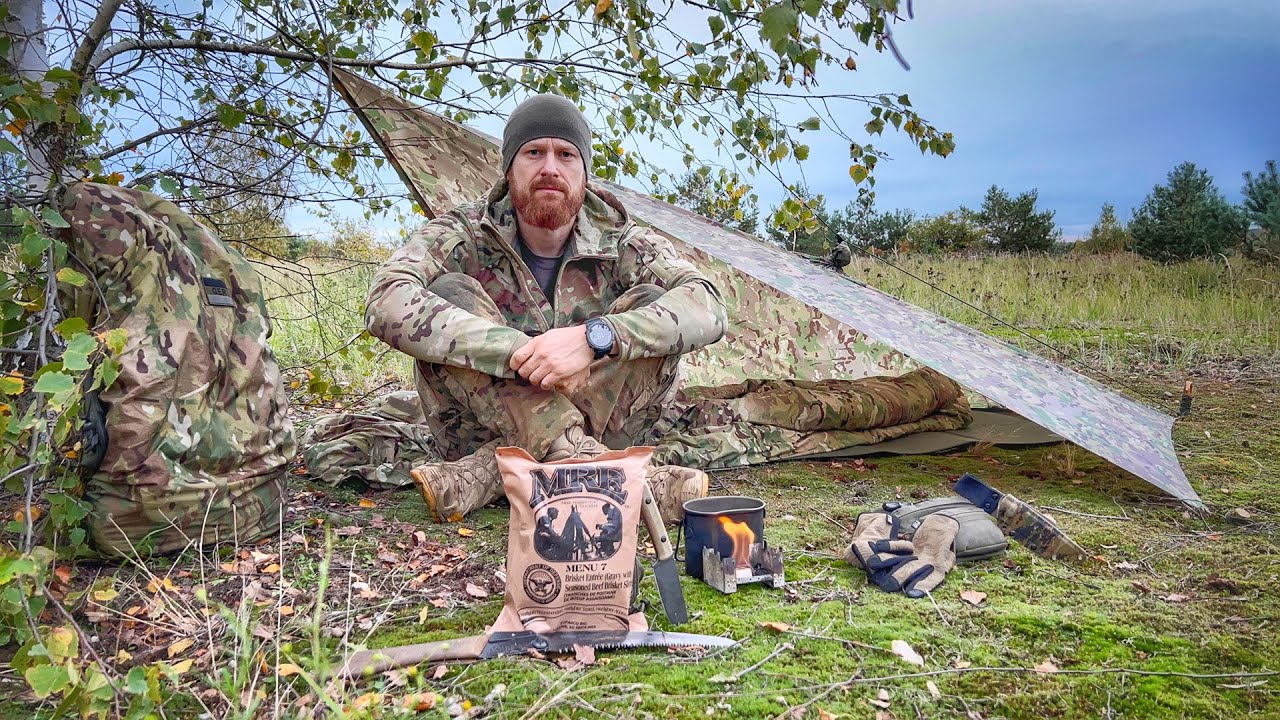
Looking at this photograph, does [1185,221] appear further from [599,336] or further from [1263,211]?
[599,336]

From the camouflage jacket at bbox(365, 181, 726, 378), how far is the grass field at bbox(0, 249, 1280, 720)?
62 centimetres

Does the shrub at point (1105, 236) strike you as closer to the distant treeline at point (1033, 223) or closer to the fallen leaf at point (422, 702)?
the distant treeline at point (1033, 223)

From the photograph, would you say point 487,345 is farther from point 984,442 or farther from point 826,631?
point 984,442

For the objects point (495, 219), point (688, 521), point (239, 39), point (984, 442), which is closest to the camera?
point (688, 521)

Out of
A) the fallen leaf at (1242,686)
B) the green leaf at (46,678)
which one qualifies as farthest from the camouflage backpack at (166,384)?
the fallen leaf at (1242,686)

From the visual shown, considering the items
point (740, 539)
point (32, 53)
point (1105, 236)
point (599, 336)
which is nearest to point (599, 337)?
point (599, 336)

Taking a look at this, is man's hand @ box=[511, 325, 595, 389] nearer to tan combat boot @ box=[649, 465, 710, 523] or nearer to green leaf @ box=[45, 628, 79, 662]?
tan combat boot @ box=[649, 465, 710, 523]

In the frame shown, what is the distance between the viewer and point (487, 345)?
253 cm

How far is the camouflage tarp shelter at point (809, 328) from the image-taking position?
305 cm

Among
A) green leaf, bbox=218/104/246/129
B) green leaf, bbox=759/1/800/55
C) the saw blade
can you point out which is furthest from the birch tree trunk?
green leaf, bbox=759/1/800/55

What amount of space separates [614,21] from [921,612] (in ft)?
9.23

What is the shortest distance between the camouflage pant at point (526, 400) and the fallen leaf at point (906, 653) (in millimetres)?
1212

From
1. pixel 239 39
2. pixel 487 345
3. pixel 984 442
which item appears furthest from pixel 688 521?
pixel 239 39

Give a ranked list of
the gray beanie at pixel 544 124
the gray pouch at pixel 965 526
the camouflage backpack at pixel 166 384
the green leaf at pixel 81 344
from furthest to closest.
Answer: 1. the gray beanie at pixel 544 124
2. the gray pouch at pixel 965 526
3. the camouflage backpack at pixel 166 384
4. the green leaf at pixel 81 344
